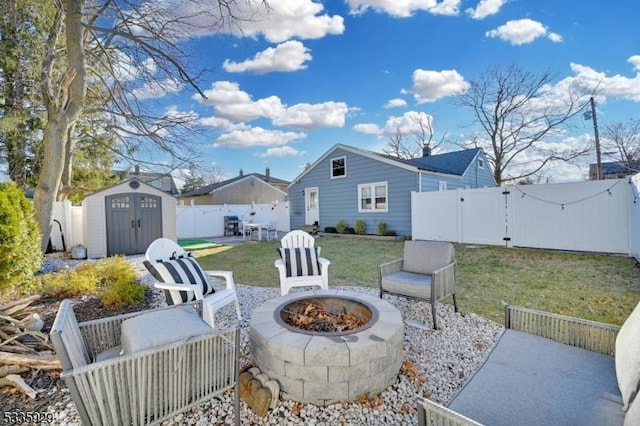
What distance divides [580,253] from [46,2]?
12940 millimetres

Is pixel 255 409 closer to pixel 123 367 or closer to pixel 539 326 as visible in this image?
pixel 123 367

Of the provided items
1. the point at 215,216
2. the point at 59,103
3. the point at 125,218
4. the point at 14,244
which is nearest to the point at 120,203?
the point at 125,218

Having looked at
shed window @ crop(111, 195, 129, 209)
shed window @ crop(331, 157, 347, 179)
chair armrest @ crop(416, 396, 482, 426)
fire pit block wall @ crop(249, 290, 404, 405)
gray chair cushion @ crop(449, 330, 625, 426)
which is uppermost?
shed window @ crop(331, 157, 347, 179)

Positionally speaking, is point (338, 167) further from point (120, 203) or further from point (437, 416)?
point (437, 416)

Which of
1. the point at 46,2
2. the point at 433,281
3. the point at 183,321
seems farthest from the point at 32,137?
the point at 433,281

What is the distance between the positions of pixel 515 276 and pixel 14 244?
8009 mm

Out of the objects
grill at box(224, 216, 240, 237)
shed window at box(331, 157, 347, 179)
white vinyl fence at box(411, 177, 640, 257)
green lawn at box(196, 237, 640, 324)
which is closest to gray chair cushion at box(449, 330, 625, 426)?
green lawn at box(196, 237, 640, 324)

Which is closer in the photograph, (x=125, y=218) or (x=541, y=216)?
(x=541, y=216)

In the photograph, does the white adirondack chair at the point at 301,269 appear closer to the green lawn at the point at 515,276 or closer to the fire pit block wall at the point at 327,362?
the green lawn at the point at 515,276

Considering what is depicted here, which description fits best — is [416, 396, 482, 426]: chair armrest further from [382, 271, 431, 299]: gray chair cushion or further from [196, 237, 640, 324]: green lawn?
[196, 237, 640, 324]: green lawn

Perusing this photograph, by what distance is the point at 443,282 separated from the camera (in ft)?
11.6

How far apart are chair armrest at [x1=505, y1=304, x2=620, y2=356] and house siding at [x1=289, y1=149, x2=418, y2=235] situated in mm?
9043

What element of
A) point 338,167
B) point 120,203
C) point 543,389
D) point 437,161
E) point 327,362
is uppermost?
point 437,161

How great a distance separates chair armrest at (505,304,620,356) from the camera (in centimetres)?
182
